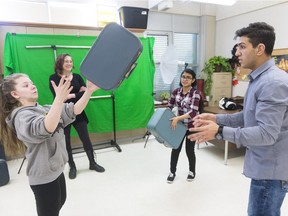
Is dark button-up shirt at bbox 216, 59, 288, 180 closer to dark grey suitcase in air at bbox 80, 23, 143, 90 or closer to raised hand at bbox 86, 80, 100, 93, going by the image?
dark grey suitcase in air at bbox 80, 23, 143, 90

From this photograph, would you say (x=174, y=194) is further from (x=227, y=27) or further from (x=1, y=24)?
(x=227, y=27)

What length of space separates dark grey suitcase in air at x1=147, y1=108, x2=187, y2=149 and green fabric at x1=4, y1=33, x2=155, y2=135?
172 cm

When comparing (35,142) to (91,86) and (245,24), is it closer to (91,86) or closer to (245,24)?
(91,86)

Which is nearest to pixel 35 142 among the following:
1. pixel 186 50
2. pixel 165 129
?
pixel 165 129

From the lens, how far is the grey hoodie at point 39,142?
1035 millimetres

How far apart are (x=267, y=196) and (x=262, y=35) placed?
0.80 m

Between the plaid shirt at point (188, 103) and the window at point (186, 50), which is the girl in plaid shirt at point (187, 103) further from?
the window at point (186, 50)

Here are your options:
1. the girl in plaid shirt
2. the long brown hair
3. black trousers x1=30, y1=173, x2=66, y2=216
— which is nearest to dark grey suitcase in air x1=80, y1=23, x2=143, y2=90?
the long brown hair

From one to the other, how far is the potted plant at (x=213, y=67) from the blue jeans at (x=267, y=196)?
355 cm

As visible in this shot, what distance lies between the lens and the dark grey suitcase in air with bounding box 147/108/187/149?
5.73ft

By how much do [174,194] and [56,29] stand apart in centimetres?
273

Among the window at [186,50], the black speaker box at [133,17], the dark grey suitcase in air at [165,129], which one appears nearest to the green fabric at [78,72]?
the black speaker box at [133,17]

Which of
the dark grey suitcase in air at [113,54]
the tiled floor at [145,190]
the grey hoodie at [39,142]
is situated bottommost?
the tiled floor at [145,190]

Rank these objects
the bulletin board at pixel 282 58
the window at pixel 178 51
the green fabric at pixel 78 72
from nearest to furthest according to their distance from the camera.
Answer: the green fabric at pixel 78 72 < the bulletin board at pixel 282 58 < the window at pixel 178 51
